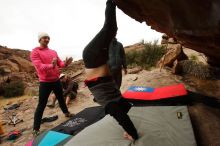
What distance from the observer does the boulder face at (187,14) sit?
2066mm

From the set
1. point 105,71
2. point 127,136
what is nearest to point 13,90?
point 127,136

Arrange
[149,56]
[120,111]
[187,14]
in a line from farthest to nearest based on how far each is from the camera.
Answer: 1. [149,56]
2. [120,111]
3. [187,14]

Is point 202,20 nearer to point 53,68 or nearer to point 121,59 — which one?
point 53,68

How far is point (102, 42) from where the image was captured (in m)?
2.82

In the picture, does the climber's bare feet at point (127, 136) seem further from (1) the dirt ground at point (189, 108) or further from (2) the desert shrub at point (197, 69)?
(2) the desert shrub at point (197, 69)

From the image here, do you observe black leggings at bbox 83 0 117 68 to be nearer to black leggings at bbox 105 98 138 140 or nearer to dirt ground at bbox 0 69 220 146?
black leggings at bbox 105 98 138 140

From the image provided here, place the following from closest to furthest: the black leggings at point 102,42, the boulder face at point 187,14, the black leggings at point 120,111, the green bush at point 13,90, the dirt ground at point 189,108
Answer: the boulder face at point 187,14 → the black leggings at point 102,42 → the black leggings at point 120,111 → the dirt ground at point 189,108 → the green bush at point 13,90

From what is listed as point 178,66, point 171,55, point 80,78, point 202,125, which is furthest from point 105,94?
point 80,78

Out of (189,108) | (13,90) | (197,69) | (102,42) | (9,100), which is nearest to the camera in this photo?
(102,42)

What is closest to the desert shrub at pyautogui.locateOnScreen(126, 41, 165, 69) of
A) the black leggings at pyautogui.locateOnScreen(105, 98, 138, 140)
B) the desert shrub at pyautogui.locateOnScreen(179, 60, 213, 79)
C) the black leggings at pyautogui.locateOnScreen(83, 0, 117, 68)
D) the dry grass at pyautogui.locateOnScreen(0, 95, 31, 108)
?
the desert shrub at pyautogui.locateOnScreen(179, 60, 213, 79)

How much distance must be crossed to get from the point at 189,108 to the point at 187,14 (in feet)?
8.32

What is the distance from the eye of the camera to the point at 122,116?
295 cm

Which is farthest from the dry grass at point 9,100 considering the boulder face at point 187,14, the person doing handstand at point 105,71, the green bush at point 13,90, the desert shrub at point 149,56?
the boulder face at point 187,14

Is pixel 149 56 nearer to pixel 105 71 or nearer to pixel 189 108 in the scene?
pixel 189 108
